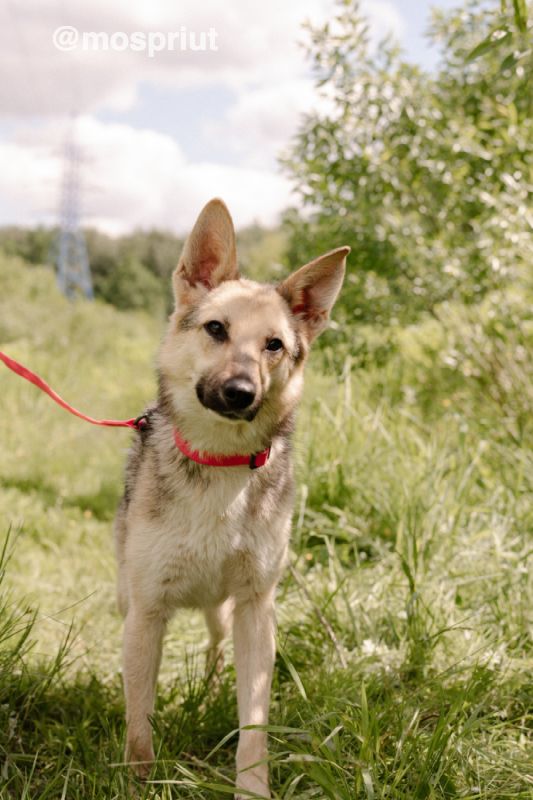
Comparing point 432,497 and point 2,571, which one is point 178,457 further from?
point 432,497

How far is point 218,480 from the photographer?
10.4ft

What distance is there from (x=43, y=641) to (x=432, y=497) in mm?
2424

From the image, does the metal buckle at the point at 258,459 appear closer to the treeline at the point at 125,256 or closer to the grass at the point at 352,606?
A: the grass at the point at 352,606

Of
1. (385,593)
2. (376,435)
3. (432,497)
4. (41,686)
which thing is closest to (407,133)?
(376,435)

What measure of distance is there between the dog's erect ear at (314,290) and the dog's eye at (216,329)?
1.42 feet

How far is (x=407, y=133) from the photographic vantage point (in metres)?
6.99

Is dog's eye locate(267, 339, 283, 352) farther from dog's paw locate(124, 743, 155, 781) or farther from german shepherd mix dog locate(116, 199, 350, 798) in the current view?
dog's paw locate(124, 743, 155, 781)

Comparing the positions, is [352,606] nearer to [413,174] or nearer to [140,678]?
[140,678]

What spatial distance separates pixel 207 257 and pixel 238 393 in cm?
89

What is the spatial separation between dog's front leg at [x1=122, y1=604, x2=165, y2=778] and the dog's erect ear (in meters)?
1.48

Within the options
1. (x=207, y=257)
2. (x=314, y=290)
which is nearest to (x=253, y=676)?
(x=314, y=290)

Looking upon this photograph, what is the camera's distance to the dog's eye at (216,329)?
320cm

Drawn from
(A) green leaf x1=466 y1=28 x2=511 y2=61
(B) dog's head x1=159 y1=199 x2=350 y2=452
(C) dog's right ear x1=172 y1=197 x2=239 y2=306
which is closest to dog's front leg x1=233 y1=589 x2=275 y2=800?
(B) dog's head x1=159 y1=199 x2=350 y2=452

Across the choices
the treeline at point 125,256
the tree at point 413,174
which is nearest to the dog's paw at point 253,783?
the tree at point 413,174
